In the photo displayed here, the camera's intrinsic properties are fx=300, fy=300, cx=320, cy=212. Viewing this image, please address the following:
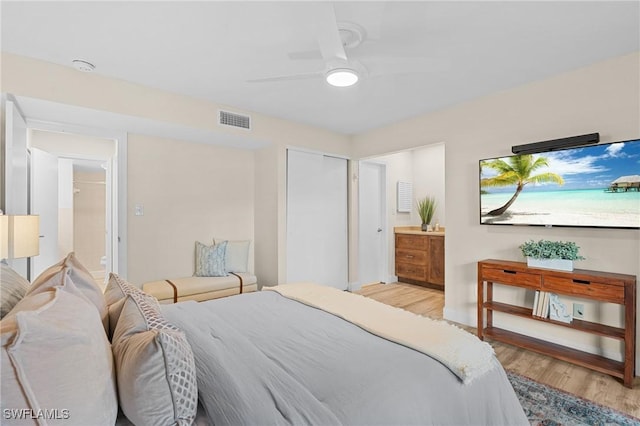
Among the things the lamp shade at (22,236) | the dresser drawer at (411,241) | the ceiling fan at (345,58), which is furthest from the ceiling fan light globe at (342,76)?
the dresser drawer at (411,241)

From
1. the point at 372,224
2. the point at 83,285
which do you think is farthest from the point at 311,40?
the point at 372,224

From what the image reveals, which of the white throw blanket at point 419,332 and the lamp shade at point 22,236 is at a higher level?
the lamp shade at point 22,236

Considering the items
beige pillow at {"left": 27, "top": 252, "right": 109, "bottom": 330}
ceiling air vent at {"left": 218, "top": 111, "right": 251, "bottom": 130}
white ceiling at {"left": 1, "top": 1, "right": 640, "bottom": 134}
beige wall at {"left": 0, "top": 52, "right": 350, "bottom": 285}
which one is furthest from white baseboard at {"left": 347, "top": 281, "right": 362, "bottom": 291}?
beige pillow at {"left": 27, "top": 252, "right": 109, "bottom": 330}

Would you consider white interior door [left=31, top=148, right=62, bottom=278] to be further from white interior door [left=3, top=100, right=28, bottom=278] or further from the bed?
the bed

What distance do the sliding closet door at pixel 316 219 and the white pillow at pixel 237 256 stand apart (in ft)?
2.00

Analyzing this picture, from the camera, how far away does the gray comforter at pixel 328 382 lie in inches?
40.3

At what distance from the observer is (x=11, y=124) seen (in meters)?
2.22

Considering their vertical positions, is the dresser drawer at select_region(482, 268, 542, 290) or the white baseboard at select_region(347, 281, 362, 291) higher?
the dresser drawer at select_region(482, 268, 542, 290)

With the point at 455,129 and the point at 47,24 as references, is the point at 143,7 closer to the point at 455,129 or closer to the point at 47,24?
the point at 47,24

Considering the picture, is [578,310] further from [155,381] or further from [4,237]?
[4,237]

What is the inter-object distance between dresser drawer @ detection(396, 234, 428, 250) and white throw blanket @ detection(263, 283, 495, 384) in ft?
10.3

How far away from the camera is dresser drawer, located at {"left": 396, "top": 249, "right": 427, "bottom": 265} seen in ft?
16.6

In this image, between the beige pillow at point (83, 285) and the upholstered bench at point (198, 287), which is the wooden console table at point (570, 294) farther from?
the beige pillow at point (83, 285)

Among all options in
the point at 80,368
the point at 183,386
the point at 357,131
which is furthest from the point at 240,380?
the point at 357,131
